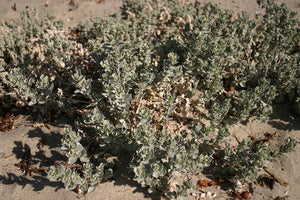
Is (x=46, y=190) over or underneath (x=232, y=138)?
underneath

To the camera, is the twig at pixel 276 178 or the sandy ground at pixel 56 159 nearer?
the sandy ground at pixel 56 159

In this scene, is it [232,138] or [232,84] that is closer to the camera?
[232,138]

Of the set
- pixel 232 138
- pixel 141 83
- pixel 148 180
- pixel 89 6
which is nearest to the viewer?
pixel 148 180

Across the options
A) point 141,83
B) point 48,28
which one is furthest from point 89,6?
point 141,83

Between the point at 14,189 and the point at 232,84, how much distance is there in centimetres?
355

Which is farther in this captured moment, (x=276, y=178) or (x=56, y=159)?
(x=56, y=159)

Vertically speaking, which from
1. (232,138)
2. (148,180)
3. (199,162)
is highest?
(232,138)

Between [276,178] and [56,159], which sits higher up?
[276,178]

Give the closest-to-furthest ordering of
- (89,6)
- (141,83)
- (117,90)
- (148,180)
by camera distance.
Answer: (148,180) → (117,90) → (141,83) → (89,6)

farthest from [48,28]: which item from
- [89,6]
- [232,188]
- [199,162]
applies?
[232,188]

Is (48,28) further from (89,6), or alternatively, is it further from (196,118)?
(196,118)

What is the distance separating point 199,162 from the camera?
2818 mm

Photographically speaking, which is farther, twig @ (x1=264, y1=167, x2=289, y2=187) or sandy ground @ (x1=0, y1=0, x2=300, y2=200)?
twig @ (x1=264, y1=167, x2=289, y2=187)

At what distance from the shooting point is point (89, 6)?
6.73m
